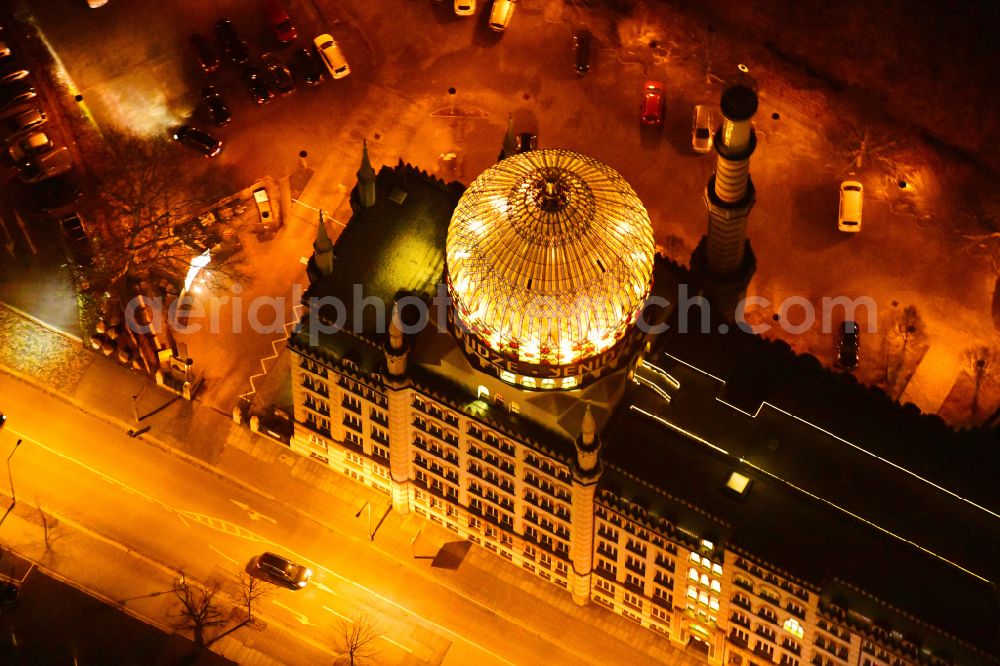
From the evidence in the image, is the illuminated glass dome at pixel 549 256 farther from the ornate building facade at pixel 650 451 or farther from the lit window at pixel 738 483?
the lit window at pixel 738 483

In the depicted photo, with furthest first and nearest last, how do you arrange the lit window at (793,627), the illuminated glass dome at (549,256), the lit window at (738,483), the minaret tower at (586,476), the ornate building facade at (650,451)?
1. the lit window at (793,627)
2. the lit window at (738,483)
3. the minaret tower at (586,476)
4. the ornate building facade at (650,451)
5. the illuminated glass dome at (549,256)

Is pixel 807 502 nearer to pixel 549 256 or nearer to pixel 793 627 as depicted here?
pixel 793 627

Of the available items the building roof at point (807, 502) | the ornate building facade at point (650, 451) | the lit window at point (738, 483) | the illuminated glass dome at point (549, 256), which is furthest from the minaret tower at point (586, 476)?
the lit window at point (738, 483)

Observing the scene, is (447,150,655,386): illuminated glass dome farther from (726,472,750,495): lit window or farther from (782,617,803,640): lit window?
(782,617,803,640): lit window

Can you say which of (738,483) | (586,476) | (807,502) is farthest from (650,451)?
(807,502)

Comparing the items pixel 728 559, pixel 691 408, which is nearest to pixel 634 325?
pixel 691 408

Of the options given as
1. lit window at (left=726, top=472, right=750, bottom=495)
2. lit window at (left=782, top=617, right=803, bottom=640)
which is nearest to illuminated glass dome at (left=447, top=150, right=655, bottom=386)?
lit window at (left=726, top=472, right=750, bottom=495)
